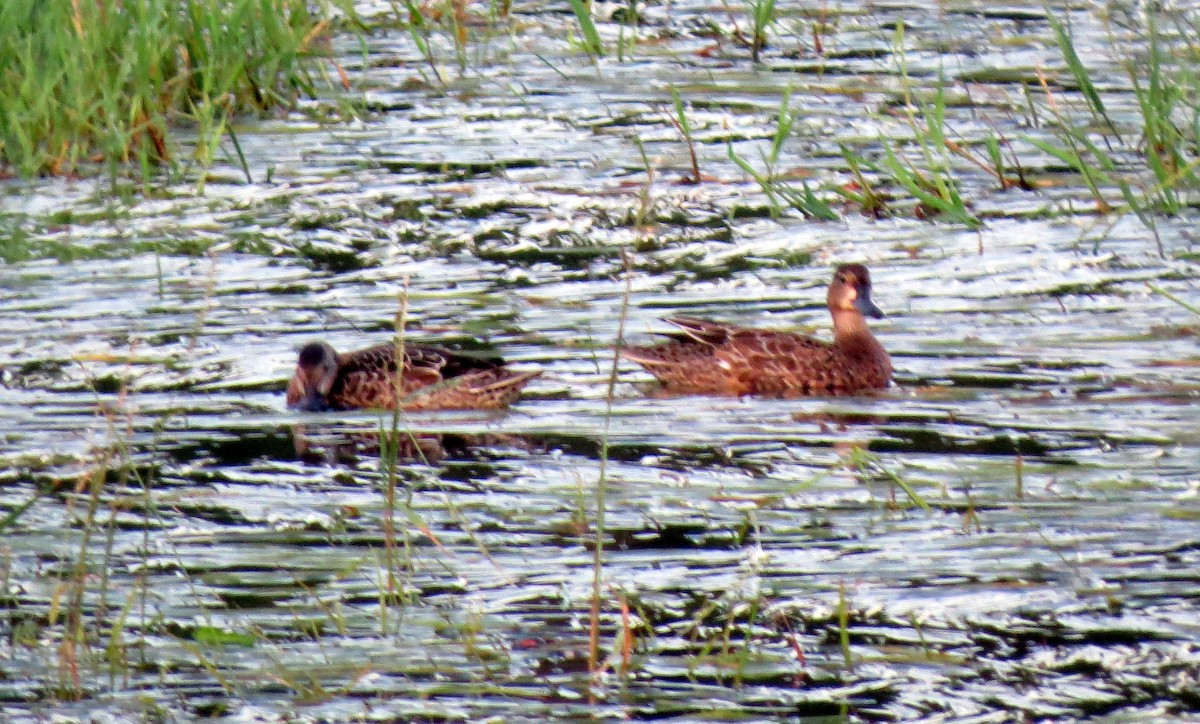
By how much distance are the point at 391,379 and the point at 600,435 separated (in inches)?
32.7

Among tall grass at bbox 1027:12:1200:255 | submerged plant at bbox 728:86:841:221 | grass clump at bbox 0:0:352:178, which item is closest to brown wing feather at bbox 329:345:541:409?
submerged plant at bbox 728:86:841:221

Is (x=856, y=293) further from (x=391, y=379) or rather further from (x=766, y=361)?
(x=391, y=379)

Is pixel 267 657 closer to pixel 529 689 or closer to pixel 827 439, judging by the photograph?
pixel 529 689

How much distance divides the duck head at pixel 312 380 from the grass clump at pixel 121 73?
9.24ft

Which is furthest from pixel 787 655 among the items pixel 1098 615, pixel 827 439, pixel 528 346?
Result: pixel 528 346

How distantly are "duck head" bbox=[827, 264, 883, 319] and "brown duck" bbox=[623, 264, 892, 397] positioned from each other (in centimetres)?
2

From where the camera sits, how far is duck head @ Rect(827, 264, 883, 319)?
9.20 metres

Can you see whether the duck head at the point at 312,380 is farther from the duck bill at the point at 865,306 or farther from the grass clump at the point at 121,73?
the grass clump at the point at 121,73

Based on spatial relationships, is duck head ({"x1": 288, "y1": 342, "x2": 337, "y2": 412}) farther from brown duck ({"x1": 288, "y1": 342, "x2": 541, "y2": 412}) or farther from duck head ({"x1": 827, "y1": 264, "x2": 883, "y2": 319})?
duck head ({"x1": 827, "y1": 264, "x2": 883, "y2": 319})

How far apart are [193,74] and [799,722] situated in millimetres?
7947

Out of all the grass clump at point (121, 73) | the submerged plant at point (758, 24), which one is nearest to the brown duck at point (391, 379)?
the grass clump at point (121, 73)

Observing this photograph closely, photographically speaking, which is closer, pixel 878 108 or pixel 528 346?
pixel 528 346

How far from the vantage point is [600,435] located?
797 cm

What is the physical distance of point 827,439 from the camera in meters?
8.01
